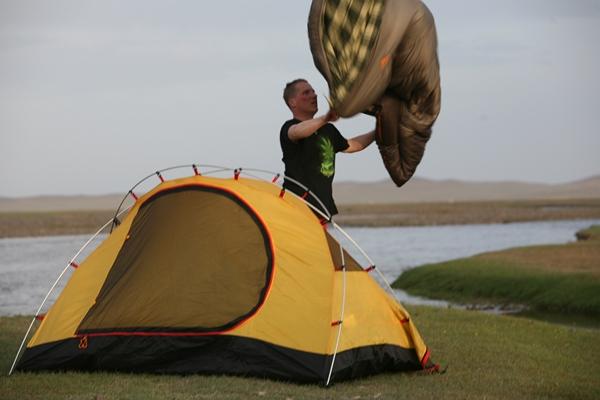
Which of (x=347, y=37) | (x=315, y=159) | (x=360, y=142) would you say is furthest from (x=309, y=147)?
(x=347, y=37)

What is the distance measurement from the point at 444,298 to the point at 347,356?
15.9 meters

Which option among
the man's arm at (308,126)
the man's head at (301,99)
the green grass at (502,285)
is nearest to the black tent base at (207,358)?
the man's arm at (308,126)

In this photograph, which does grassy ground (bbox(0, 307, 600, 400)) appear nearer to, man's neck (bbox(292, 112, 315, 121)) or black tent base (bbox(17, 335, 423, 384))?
black tent base (bbox(17, 335, 423, 384))

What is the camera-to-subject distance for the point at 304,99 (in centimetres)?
949

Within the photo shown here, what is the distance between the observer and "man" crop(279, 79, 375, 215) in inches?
372

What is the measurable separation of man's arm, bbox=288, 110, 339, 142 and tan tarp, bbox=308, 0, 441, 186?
222 millimetres

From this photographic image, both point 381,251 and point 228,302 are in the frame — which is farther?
point 381,251

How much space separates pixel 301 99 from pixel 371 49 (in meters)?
1.17

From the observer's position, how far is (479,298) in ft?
78.3

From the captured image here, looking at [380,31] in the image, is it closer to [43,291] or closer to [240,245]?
[240,245]

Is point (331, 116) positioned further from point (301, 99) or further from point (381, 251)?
point (381, 251)

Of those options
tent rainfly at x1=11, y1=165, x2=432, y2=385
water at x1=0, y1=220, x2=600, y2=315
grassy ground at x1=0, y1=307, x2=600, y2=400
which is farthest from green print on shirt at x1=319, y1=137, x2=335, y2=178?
water at x1=0, y1=220, x2=600, y2=315

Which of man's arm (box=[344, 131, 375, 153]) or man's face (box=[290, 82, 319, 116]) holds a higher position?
man's face (box=[290, 82, 319, 116])

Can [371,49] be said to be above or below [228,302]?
Answer: above
